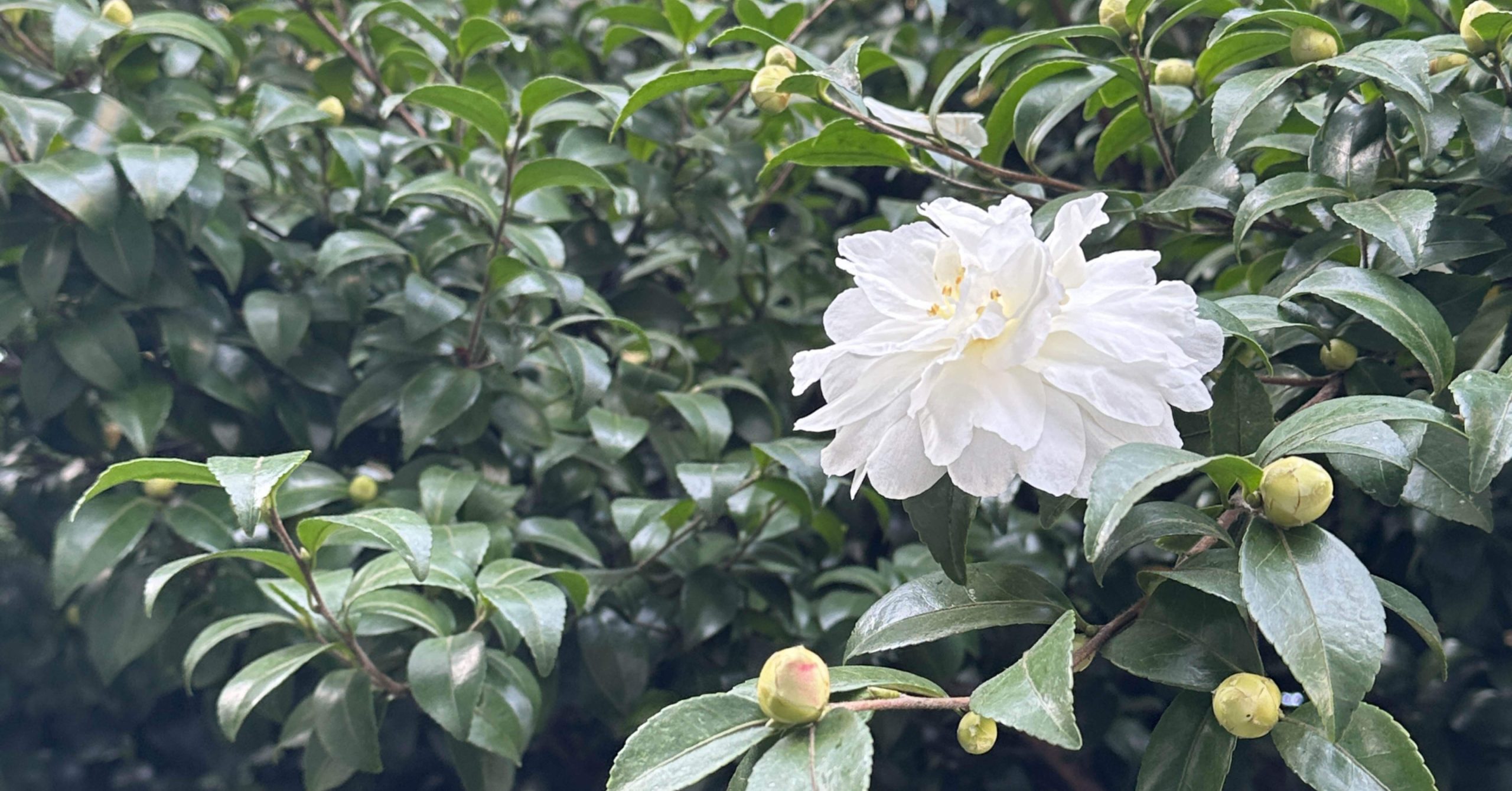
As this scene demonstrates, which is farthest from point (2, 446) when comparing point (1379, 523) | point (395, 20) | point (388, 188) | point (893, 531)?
point (1379, 523)

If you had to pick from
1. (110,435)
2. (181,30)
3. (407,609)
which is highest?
(181,30)

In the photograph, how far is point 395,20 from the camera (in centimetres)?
128

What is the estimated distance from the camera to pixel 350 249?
3.16 feet

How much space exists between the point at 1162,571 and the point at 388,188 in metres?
0.88

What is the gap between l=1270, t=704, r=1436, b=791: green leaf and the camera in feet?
1.51

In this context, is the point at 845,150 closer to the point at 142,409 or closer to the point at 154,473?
the point at 154,473

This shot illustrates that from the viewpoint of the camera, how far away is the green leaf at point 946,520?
0.55 m

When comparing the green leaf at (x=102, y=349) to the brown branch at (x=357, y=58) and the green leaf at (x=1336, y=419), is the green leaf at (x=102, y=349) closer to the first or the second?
the brown branch at (x=357, y=58)

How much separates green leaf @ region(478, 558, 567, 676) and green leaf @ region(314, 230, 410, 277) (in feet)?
1.18

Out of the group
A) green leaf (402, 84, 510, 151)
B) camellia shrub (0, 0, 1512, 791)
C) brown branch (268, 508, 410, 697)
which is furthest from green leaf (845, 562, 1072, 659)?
green leaf (402, 84, 510, 151)

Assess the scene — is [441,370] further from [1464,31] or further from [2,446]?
[1464,31]

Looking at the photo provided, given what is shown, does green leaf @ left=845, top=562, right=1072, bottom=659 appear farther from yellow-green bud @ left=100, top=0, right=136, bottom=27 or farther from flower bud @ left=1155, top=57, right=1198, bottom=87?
yellow-green bud @ left=100, top=0, right=136, bottom=27

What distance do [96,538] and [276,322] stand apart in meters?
0.25

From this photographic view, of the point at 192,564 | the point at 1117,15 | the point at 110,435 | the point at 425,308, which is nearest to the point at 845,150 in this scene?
the point at 1117,15
